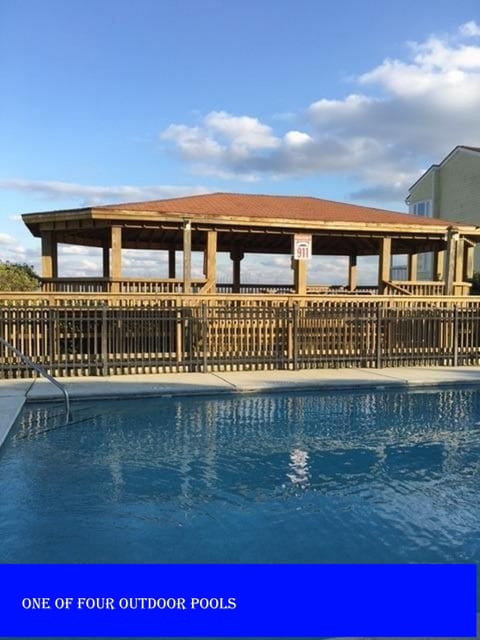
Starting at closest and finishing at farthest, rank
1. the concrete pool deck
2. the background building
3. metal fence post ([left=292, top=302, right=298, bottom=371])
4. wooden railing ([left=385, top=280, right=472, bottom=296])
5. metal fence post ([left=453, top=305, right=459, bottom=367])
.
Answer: the concrete pool deck, metal fence post ([left=292, top=302, right=298, bottom=371]), metal fence post ([left=453, top=305, right=459, bottom=367]), wooden railing ([left=385, top=280, right=472, bottom=296]), the background building

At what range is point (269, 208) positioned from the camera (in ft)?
53.3

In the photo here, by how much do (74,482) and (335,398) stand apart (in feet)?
18.0

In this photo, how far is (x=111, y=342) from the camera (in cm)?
1178

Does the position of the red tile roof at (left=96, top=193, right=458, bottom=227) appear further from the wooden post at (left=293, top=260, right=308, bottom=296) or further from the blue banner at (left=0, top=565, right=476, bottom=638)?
the blue banner at (left=0, top=565, right=476, bottom=638)

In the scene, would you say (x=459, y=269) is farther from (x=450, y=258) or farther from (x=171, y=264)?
(x=171, y=264)

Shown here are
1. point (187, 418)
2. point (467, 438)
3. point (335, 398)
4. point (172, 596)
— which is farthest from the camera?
point (335, 398)

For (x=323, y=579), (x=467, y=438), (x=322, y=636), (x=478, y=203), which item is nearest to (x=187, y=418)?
(x=467, y=438)

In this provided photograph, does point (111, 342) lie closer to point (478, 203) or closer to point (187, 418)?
point (187, 418)

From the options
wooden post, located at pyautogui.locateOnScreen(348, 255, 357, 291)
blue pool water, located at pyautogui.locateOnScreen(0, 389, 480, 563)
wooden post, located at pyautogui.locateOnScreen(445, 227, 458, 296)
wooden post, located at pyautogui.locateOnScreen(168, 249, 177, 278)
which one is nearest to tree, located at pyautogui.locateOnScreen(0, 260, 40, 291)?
wooden post, located at pyautogui.locateOnScreen(168, 249, 177, 278)

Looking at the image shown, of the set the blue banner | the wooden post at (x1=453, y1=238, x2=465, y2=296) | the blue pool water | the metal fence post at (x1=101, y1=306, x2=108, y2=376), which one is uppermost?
the wooden post at (x1=453, y1=238, x2=465, y2=296)

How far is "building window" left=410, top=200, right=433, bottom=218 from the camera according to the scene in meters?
32.0

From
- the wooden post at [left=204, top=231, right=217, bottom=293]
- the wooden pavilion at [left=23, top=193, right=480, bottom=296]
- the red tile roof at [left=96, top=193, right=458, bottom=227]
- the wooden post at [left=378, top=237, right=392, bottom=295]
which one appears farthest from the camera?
the wooden post at [left=378, top=237, right=392, bottom=295]

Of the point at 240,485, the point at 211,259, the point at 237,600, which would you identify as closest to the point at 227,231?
the point at 211,259

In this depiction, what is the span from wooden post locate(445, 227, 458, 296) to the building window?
55.6ft
